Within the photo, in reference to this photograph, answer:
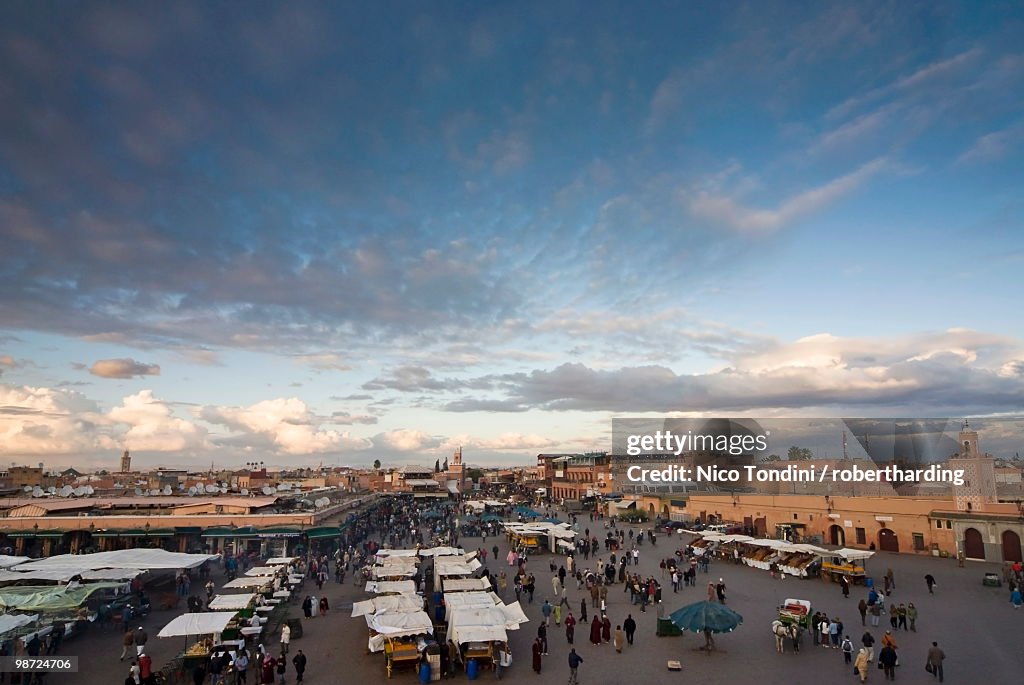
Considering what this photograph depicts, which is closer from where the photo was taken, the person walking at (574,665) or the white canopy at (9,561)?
the person walking at (574,665)

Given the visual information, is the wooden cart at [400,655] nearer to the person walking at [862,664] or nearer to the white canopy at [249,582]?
the white canopy at [249,582]

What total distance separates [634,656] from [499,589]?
407 inches

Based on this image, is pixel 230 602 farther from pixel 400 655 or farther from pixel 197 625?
pixel 400 655

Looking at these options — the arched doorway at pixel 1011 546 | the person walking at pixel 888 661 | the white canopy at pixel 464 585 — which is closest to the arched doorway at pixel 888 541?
the arched doorway at pixel 1011 546

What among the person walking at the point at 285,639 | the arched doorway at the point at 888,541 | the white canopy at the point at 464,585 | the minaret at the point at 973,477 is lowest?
the arched doorway at the point at 888,541

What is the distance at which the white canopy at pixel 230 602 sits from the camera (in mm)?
19438

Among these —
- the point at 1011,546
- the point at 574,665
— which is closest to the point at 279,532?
the point at 574,665

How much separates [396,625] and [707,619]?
8194mm

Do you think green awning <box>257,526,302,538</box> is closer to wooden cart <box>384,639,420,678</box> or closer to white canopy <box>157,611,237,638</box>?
white canopy <box>157,611,237,638</box>

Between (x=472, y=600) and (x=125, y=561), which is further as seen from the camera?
(x=125, y=561)

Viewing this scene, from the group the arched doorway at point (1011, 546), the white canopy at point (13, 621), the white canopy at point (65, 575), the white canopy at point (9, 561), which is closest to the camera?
the white canopy at point (13, 621)

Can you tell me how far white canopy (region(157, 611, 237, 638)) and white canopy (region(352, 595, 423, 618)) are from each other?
133 inches

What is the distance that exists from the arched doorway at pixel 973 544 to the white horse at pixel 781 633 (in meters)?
21.3

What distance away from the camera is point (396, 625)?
54.7 feet
